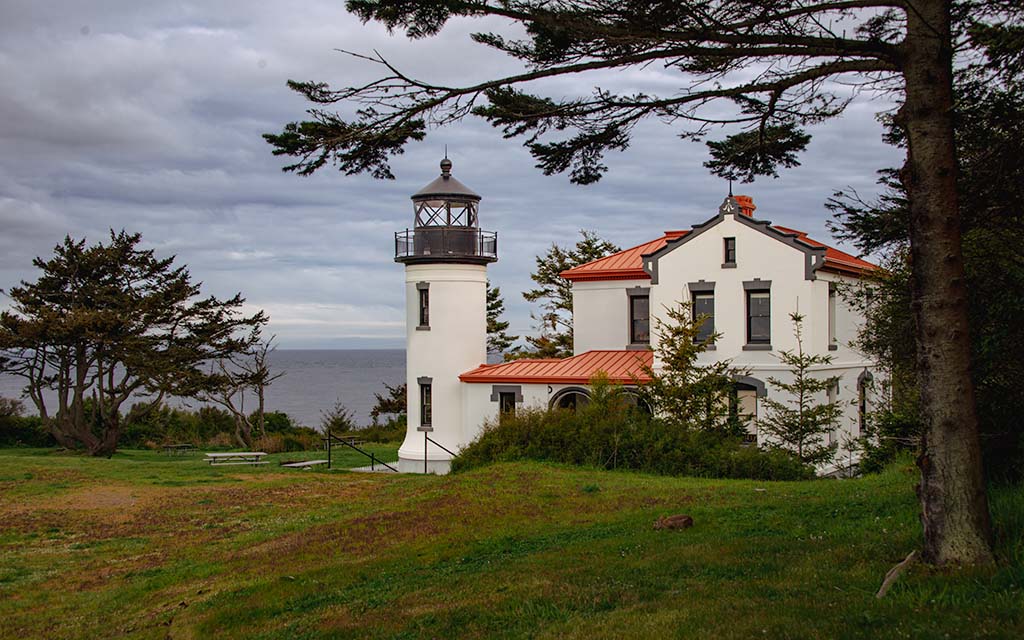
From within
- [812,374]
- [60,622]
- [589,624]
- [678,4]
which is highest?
[678,4]

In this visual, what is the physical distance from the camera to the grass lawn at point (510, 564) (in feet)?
20.1

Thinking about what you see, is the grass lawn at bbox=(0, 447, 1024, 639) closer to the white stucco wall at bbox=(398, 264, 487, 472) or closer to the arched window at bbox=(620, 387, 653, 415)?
the arched window at bbox=(620, 387, 653, 415)

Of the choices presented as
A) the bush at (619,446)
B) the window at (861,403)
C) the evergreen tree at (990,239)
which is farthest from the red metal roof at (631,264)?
the evergreen tree at (990,239)

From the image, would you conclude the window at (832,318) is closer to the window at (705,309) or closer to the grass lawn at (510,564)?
the window at (705,309)

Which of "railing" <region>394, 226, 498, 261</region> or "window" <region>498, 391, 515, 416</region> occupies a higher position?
"railing" <region>394, 226, 498, 261</region>

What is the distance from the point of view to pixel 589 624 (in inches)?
250

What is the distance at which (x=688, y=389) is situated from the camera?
20.4 metres

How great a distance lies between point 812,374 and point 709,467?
693cm

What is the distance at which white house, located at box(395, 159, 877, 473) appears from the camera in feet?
76.1

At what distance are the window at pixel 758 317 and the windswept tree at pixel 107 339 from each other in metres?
20.5

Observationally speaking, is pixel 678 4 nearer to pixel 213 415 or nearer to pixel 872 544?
pixel 872 544

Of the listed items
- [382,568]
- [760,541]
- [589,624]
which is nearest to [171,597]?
[382,568]

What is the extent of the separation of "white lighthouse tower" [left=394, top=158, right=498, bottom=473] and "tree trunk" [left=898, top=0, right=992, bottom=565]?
21862 mm

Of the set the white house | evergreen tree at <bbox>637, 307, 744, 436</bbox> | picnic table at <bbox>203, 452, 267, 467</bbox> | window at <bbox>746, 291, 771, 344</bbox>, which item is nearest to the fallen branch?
evergreen tree at <bbox>637, 307, 744, 436</bbox>
